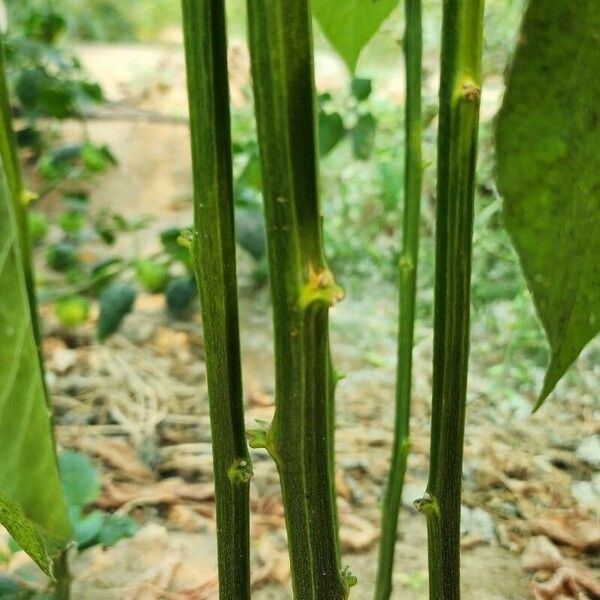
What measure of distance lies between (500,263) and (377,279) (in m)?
0.22

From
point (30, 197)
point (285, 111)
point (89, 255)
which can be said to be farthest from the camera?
point (89, 255)

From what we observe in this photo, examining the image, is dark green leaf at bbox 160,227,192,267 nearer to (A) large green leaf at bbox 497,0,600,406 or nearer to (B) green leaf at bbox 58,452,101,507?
(B) green leaf at bbox 58,452,101,507

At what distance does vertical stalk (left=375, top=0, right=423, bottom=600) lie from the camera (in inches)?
16.1

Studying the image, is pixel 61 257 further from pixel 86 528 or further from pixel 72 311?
pixel 86 528

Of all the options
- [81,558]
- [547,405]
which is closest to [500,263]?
[547,405]

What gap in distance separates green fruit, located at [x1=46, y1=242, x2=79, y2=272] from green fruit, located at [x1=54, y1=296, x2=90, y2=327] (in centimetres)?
16

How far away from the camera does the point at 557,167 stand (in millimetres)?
258

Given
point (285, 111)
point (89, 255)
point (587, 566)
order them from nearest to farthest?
point (285, 111) < point (587, 566) < point (89, 255)

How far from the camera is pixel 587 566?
0.61 metres

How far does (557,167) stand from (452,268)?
0.05 meters

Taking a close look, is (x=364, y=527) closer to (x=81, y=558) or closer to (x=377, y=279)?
(x=81, y=558)

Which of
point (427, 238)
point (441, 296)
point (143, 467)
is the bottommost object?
point (143, 467)

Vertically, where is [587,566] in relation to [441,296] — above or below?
below

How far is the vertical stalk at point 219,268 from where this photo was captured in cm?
26
